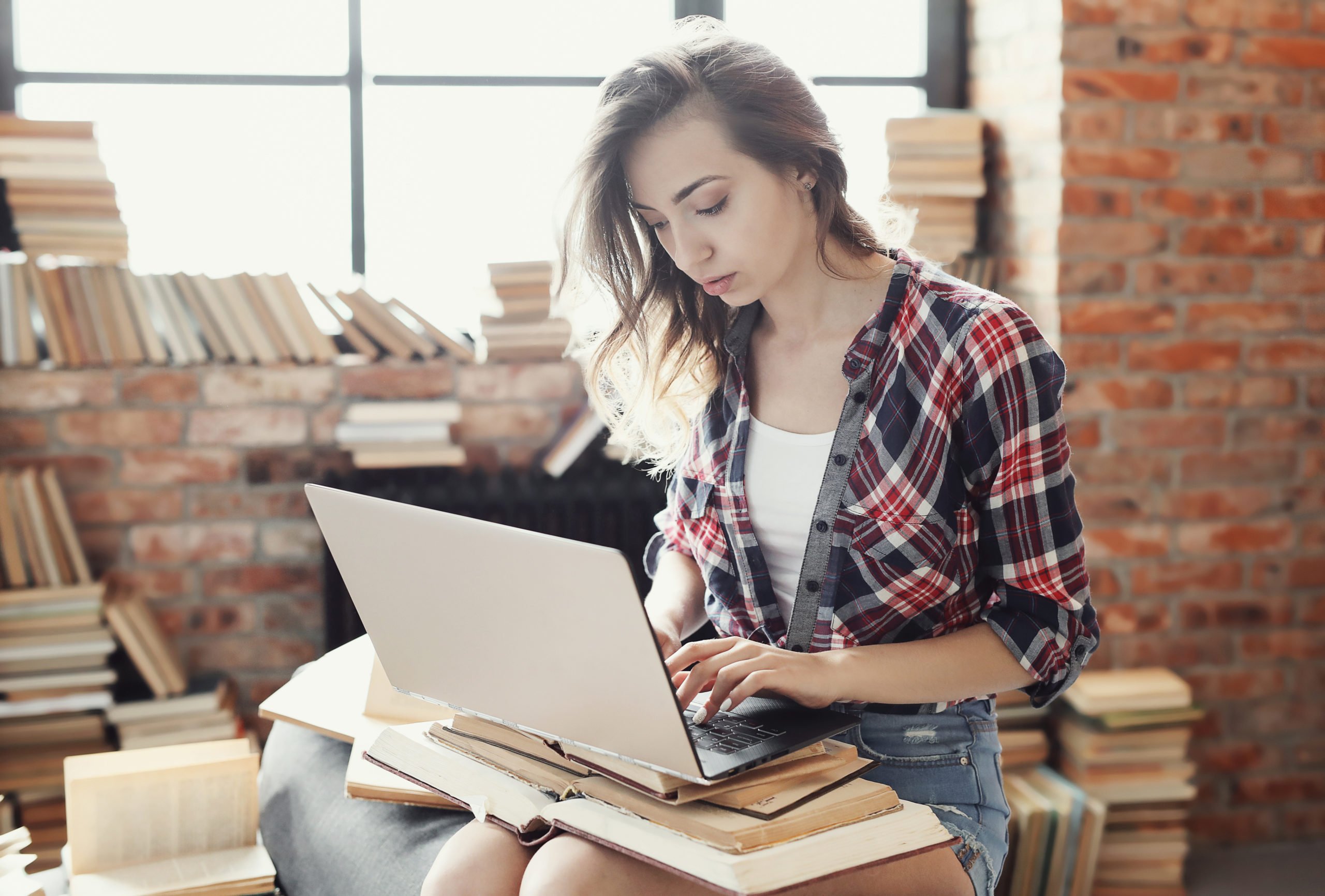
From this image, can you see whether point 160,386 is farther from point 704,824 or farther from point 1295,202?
point 1295,202

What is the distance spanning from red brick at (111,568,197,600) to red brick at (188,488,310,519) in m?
0.12

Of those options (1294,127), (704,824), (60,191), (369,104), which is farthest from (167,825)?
(1294,127)

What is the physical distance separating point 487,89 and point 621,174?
1283 mm

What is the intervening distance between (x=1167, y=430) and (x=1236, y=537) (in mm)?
257

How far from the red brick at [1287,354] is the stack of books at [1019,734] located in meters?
0.77

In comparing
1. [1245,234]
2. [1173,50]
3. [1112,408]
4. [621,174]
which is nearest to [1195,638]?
[1112,408]

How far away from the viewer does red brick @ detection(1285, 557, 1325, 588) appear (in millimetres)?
2260

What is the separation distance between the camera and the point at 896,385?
115 cm

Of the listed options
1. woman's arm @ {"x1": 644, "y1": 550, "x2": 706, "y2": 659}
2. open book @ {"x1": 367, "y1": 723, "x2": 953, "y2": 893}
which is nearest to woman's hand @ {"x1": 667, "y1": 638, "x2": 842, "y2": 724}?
open book @ {"x1": 367, "y1": 723, "x2": 953, "y2": 893}

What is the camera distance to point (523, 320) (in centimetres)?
229

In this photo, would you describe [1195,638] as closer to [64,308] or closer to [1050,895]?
[1050,895]

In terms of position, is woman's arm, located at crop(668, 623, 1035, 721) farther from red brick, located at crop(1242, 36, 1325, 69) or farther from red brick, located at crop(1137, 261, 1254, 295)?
red brick, located at crop(1242, 36, 1325, 69)

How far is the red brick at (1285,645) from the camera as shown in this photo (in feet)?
7.44

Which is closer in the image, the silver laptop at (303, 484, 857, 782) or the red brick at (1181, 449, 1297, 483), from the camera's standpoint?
the silver laptop at (303, 484, 857, 782)
